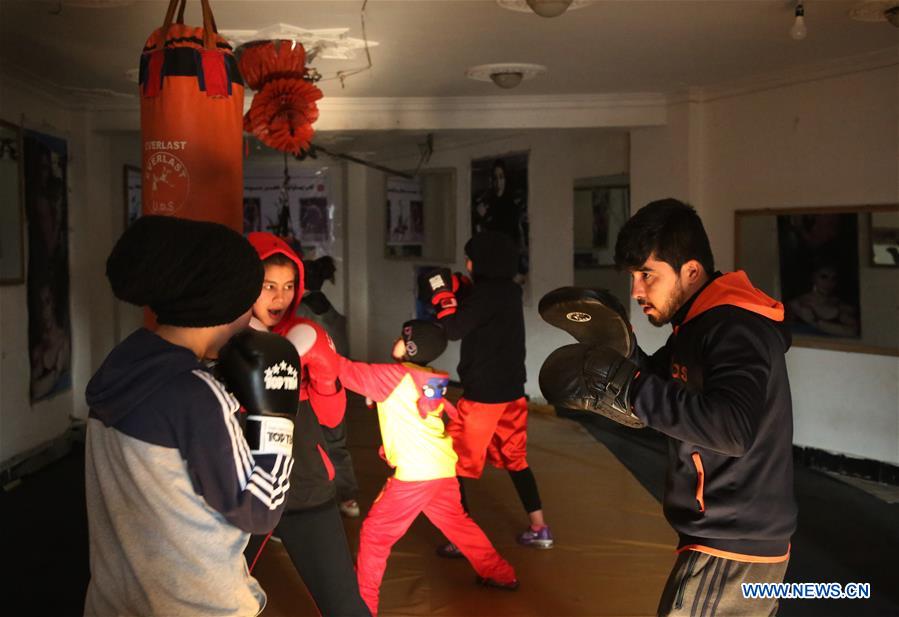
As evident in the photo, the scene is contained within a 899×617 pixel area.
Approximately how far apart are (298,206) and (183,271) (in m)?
7.44

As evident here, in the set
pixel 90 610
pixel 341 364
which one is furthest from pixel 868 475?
pixel 90 610

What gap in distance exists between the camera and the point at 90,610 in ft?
4.47

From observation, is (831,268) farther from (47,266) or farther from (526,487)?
(47,266)

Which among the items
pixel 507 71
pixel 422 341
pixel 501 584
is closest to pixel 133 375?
pixel 422 341

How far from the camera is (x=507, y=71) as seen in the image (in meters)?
4.70

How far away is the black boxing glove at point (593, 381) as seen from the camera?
1586mm

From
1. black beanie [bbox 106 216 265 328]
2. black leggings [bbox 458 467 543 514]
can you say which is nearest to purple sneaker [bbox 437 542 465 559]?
black leggings [bbox 458 467 543 514]

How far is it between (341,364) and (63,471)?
3276 millimetres

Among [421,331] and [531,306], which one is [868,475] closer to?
[531,306]

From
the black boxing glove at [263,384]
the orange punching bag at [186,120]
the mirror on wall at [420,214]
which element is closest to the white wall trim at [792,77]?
the mirror on wall at [420,214]

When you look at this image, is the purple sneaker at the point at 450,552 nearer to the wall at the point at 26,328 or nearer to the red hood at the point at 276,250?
the red hood at the point at 276,250

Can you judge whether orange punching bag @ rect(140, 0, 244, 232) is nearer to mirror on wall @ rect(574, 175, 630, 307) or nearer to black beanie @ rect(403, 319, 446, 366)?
black beanie @ rect(403, 319, 446, 366)

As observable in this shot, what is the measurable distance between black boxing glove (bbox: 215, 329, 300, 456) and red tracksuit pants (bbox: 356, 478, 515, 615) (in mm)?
1190

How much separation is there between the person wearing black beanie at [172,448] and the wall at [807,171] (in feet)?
14.0
